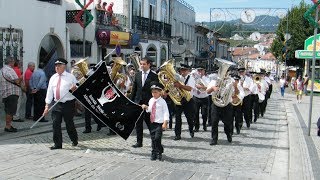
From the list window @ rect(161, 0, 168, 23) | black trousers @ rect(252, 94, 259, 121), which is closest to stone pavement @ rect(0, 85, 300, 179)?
black trousers @ rect(252, 94, 259, 121)

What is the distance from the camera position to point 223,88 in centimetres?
1105

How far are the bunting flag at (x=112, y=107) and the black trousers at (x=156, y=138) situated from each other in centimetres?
73

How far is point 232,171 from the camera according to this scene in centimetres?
816

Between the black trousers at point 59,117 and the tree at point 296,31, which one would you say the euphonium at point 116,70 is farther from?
the tree at point 296,31

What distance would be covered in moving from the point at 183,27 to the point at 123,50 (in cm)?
1875

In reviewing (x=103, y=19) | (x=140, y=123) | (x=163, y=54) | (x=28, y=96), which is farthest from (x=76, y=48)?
(x=163, y=54)

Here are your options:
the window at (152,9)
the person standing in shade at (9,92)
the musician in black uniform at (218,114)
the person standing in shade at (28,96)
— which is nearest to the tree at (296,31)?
the window at (152,9)

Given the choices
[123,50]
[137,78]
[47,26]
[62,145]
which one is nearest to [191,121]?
[137,78]

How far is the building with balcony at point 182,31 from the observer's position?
4028cm

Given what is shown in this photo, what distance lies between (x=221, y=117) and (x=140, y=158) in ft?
9.56

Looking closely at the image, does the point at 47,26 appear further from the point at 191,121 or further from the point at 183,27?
the point at 183,27

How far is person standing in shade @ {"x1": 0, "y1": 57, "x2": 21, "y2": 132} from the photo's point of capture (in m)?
11.5

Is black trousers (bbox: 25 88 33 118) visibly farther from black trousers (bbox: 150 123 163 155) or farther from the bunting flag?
black trousers (bbox: 150 123 163 155)

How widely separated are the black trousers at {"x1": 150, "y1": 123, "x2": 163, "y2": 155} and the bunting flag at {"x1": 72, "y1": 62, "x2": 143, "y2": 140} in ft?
2.40
